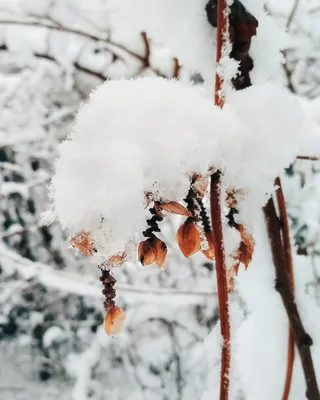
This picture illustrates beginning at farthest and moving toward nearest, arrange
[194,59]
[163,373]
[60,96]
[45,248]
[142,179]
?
[45,248]
[163,373]
[60,96]
[194,59]
[142,179]

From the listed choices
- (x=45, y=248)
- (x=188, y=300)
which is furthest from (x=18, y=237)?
(x=188, y=300)

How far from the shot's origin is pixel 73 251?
3576 mm

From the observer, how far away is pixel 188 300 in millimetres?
1758

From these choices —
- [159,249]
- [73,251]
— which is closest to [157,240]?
[159,249]

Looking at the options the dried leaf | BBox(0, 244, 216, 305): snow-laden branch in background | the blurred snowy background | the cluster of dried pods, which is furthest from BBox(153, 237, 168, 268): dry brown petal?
BBox(0, 244, 216, 305): snow-laden branch in background

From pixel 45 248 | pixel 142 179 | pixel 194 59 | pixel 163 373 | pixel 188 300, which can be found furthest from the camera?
pixel 45 248

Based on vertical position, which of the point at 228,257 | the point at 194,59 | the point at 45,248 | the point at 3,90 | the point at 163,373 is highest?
the point at 3,90

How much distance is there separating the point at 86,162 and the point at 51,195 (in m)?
0.05

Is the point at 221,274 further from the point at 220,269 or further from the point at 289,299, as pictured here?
the point at 289,299

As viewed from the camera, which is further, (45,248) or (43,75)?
(45,248)

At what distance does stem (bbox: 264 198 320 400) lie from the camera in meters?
0.55

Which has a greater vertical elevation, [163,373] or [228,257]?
[228,257]

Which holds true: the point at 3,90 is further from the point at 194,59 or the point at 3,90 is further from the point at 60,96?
the point at 194,59

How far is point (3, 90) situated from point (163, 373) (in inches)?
104
